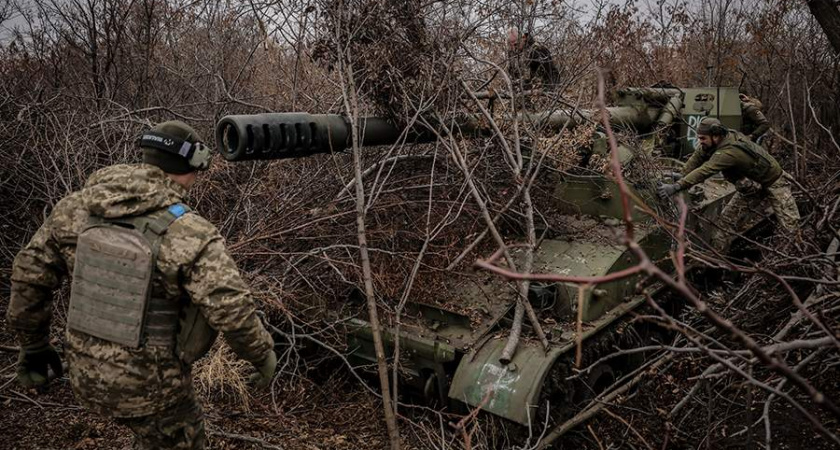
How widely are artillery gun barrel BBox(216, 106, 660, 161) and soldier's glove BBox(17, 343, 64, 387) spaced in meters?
1.27

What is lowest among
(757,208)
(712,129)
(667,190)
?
(757,208)

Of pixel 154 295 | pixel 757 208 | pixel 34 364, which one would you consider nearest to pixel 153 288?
pixel 154 295

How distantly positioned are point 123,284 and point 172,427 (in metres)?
0.74

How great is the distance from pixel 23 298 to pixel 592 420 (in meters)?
3.36

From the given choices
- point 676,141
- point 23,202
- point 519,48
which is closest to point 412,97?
point 519,48

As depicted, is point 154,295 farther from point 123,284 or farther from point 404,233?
point 404,233

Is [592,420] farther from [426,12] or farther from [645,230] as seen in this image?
[426,12]

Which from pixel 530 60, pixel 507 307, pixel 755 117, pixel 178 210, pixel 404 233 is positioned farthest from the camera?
pixel 755 117

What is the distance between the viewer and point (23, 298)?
2922 mm

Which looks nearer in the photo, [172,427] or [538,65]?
[172,427]

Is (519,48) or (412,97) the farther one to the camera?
(519,48)

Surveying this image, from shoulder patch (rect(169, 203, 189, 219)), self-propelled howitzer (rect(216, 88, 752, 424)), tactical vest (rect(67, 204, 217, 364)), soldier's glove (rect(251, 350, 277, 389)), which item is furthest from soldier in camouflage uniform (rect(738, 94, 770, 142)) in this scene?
tactical vest (rect(67, 204, 217, 364))

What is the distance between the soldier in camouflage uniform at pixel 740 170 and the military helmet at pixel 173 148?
12.5 feet

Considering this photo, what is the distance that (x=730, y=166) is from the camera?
566cm
